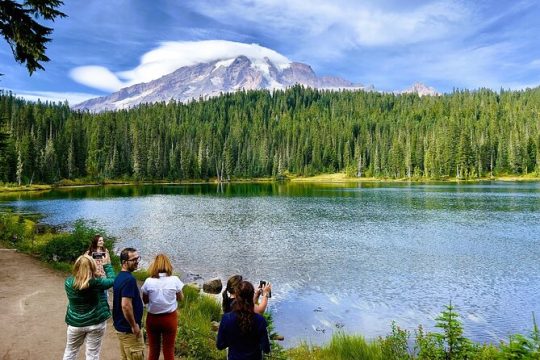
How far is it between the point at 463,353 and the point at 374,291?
1324 centimetres

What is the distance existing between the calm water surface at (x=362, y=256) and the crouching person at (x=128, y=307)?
9.61 meters

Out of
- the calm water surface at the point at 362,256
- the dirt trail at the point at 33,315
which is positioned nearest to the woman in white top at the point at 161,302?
the dirt trail at the point at 33,315

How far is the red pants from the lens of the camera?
8859 mm

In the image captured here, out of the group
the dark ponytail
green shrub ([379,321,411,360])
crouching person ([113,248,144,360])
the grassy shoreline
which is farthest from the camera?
the grassy shoreline

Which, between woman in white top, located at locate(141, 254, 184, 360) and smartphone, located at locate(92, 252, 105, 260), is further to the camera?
smartphone, located at locate(92, 252, 105, 260)

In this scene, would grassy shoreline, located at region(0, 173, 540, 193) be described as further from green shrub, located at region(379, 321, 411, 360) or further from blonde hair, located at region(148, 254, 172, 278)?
blonde hair, located at region(148, 254, 172, 278)

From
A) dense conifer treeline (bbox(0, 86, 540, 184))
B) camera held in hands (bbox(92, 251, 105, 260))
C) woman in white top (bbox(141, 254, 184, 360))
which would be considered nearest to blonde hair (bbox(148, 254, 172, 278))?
woman in white top (bbox(141, 254, 184, 360))

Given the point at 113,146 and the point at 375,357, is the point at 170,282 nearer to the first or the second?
the point at 375,357

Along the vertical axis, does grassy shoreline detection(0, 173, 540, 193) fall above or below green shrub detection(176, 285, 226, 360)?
above

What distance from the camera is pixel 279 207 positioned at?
6988 cm

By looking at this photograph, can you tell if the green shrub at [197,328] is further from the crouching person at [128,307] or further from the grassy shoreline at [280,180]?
the grassy shoreline at [280,180]

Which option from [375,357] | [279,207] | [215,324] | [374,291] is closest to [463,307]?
[374,291]

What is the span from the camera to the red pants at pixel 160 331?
29.1 feet

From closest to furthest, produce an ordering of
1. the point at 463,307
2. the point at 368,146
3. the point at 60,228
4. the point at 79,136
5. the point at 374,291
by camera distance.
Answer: the point at 463,307
the point at 374,291
the point at 60,228
the point at 79,136
the point at 368,146
